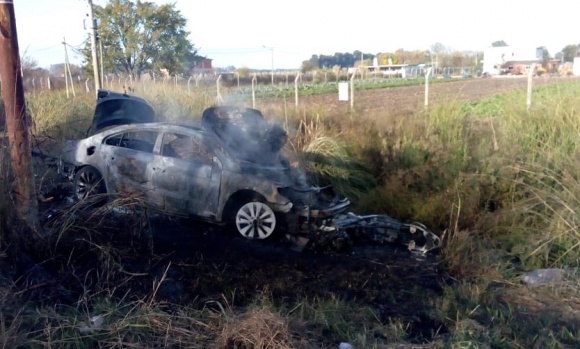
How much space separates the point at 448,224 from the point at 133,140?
4.99 m

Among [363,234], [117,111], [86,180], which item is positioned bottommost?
[363,234]

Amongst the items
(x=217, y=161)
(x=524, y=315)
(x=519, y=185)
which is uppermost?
(x=217, y=161)

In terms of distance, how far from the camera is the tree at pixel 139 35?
21.2m

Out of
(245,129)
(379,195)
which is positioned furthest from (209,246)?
(379,195)

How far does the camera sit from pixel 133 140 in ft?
29.9

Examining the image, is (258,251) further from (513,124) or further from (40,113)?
(40,113)

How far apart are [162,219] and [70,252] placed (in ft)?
7.83

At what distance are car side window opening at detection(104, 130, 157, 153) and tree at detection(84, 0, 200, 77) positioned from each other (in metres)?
12.8

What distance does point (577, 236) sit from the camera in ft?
24.1

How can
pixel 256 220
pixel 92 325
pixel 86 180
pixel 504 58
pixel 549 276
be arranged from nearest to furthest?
pixel 92 325, pixel 549 276, pixel 256 220, pixel 86 180, pixel 504 58

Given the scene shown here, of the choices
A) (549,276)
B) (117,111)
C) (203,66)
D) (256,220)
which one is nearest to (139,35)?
(203,66)

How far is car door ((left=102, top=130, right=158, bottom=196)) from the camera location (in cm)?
872

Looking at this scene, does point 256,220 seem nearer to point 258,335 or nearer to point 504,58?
point 258,335

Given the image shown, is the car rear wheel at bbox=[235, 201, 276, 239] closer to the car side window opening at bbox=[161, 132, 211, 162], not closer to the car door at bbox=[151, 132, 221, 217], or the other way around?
the car door at bbox=[151, 132, 221, 217]
